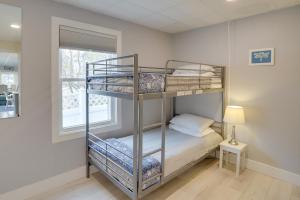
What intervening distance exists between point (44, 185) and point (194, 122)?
2.35m

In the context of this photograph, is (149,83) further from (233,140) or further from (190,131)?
(233,140)

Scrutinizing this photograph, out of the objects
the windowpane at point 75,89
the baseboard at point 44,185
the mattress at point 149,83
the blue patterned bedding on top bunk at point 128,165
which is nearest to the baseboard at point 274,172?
the mattress at point 149,83

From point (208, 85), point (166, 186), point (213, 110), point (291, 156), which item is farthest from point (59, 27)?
point (291, 156)

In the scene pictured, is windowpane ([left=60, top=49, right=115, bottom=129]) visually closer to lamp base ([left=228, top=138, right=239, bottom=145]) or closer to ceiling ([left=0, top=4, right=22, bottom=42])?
ceiling ([left=0, top=4, right=22, bottom=42])

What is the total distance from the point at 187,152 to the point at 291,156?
147cm

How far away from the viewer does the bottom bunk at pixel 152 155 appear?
1.93 meters

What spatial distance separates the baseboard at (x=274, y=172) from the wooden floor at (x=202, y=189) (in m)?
0.09

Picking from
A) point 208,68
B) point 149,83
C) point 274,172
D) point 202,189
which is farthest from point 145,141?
point 274,172

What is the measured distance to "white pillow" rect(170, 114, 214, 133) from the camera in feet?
9.88

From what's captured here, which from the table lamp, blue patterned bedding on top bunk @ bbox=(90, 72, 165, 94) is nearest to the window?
blue patterned bedding on top bunk @ bbox=(90, 72, 165, 94)

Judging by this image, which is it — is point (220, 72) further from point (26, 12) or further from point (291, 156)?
point (26, 12)

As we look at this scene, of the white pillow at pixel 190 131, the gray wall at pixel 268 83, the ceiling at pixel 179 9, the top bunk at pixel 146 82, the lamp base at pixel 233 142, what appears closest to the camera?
the top bunk at pixel 146 82

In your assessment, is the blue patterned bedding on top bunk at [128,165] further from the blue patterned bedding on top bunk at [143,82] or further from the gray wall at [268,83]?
the gray wall at [268,83]

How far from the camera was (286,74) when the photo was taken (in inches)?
98.3
